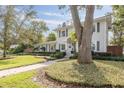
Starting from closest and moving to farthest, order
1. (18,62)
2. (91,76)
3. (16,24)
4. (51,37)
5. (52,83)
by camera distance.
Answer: (52,83)
(91,76)
(18,62)
(16,24)
(51,37)

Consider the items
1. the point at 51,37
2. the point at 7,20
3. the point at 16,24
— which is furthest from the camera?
the point at 51,37

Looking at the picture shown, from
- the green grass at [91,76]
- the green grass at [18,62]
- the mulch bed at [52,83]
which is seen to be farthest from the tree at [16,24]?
the mulch bed at [52,83]

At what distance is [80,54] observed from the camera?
1460 cm

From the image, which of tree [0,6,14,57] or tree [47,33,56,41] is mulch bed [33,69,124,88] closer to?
tree [0,6,14,57]

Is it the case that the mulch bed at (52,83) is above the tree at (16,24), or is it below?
below

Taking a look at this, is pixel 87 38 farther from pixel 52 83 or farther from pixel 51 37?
pixel 51 37

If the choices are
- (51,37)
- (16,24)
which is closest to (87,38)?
(16,24)

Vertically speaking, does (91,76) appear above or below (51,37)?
below

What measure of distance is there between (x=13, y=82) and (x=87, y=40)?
576 cm

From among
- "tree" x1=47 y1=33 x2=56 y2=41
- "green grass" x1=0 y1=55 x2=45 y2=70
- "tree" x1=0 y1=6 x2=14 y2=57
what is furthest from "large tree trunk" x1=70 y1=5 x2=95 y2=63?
"tree" x1=47 y1=33 x2=56 y2=41

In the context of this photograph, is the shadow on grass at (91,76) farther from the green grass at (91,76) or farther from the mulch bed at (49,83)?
the mulch bed at (49,83)

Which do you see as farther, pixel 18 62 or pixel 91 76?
pixel 18 62
